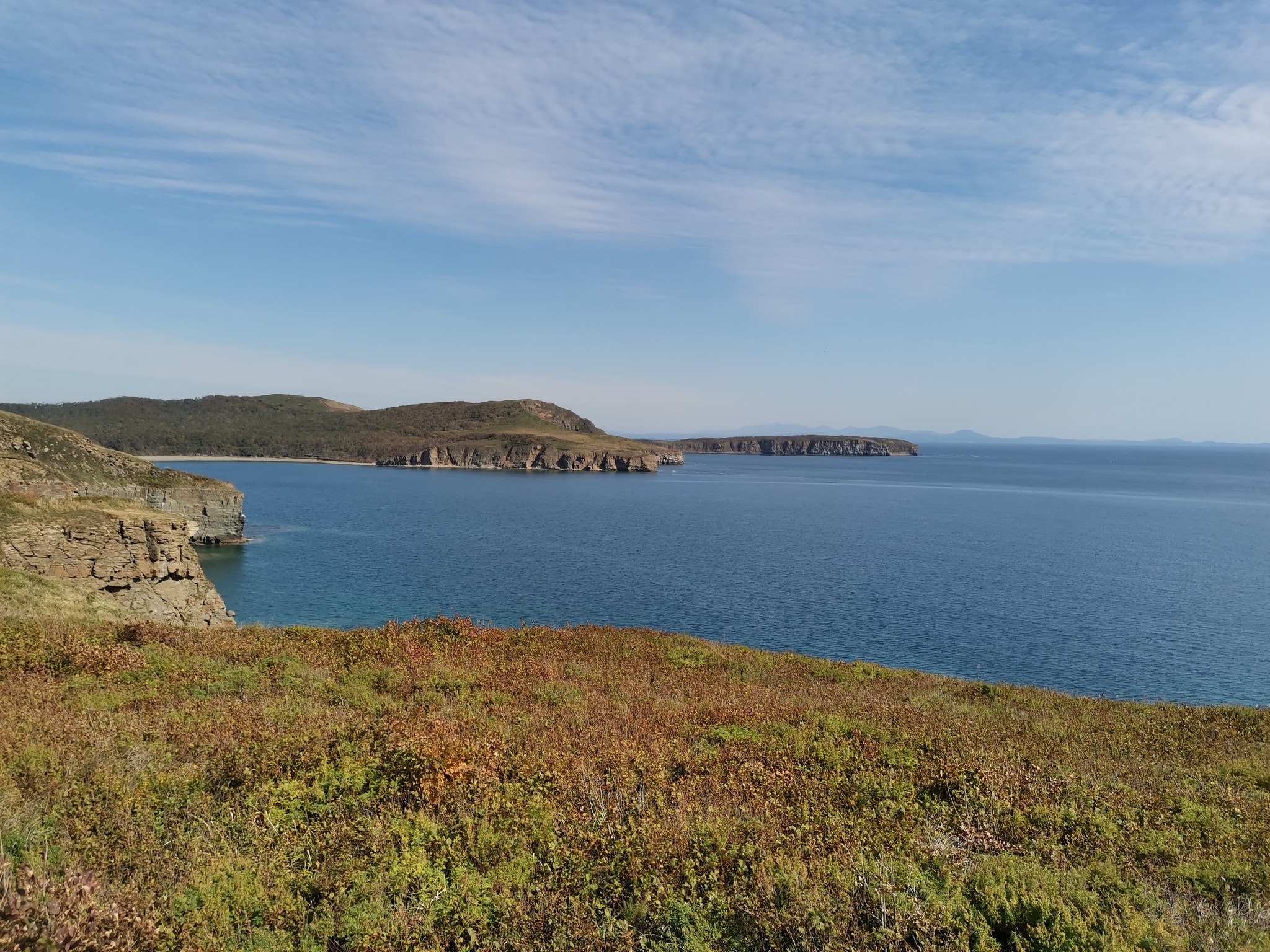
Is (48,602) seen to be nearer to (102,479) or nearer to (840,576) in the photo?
(102,479)

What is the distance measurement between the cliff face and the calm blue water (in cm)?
698

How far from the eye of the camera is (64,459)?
58.8m

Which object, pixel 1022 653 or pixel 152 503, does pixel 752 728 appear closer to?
pixel 1022 653

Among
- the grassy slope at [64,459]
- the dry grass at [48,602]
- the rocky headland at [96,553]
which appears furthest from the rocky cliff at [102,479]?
the dry grass at [48,602]

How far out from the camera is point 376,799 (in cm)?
822

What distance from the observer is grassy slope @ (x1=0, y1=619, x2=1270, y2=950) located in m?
6.01

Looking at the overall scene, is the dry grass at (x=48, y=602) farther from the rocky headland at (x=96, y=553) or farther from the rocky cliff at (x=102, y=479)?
the rocky cliff at (x=102, y=479)

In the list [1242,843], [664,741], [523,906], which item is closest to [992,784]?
[1242,843]

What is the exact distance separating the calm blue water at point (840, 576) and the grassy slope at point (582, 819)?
1075 inches

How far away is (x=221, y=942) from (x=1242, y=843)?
11.5 metres

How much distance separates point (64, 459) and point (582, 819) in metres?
71.8

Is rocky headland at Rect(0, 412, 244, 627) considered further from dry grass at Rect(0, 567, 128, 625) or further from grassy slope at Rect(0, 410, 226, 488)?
grassy slope at Rect(0, 410, 226, 488)

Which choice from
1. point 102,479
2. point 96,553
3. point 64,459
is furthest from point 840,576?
point 64,459

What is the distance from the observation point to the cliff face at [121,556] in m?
30.6
